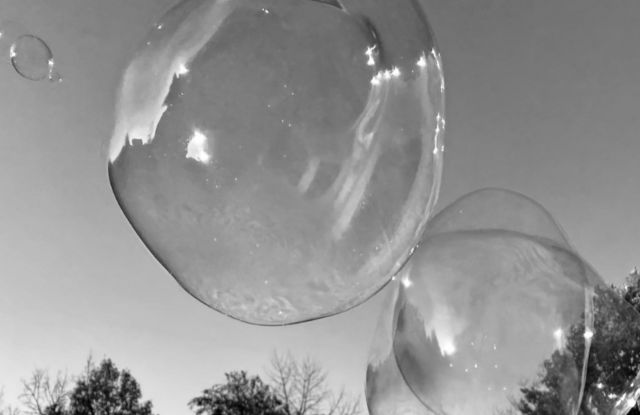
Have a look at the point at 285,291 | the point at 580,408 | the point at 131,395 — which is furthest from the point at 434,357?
the point at 131,395

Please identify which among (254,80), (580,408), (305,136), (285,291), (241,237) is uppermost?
(254,80)

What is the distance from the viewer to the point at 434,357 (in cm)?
500

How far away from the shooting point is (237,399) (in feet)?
128

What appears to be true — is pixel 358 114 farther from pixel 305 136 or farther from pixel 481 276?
pixel 481 276

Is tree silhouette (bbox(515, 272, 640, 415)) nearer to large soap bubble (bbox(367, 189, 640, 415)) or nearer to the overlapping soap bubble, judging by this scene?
large soap bubble (bbox(367, 189, 640, 415))

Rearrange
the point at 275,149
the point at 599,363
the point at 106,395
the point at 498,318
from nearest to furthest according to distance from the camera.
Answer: the point at 275,149
the point at 498,318
the point at 599,363
the point at 106,395

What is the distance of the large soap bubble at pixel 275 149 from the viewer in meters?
3.07

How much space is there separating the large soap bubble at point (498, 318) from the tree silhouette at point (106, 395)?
3458 cm

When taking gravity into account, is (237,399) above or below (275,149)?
above

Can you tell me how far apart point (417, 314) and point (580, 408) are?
1766mm

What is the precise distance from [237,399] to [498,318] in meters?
36.4

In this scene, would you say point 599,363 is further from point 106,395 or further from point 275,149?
point 106,395

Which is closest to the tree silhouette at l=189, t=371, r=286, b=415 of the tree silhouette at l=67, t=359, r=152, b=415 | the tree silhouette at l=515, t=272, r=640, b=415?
A: the tree silhouette at l=67, t=359, r=152, b=415

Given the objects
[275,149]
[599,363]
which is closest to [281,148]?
[275,149]
